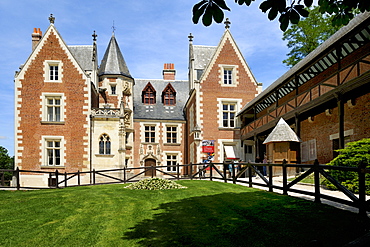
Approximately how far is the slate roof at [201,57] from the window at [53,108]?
1153 centimetres

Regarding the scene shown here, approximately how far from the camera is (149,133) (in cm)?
3278

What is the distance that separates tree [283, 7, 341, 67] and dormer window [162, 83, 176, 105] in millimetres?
11476

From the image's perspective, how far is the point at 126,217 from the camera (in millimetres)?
7734

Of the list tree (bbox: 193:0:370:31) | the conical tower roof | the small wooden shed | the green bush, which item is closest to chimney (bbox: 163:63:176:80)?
the conical tower roof

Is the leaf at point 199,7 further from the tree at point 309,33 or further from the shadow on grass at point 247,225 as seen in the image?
the tree at point 309,33

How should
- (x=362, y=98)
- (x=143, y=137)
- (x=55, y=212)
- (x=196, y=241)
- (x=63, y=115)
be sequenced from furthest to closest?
(x=143, y=137) → (x=63, y=115) → (x=362, y=98) → (x=55, y=212) → (x=196, y=241)

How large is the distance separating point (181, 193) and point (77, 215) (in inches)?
161

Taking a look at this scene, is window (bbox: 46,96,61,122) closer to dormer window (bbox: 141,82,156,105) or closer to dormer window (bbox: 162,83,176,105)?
dormer window (bbox: 141,82,156,105)

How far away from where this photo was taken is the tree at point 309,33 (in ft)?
89.5

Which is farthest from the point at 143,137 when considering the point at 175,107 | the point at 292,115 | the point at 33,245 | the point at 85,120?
the point at 33,245

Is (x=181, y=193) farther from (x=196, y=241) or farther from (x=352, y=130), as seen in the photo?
(x=352, y=130)

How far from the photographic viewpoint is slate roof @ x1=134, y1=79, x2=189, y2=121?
33.6 m

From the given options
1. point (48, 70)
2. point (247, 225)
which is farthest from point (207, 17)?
point (48, 70)

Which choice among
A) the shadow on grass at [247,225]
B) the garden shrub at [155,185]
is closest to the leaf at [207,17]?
the shadow on grass at [247,225]
